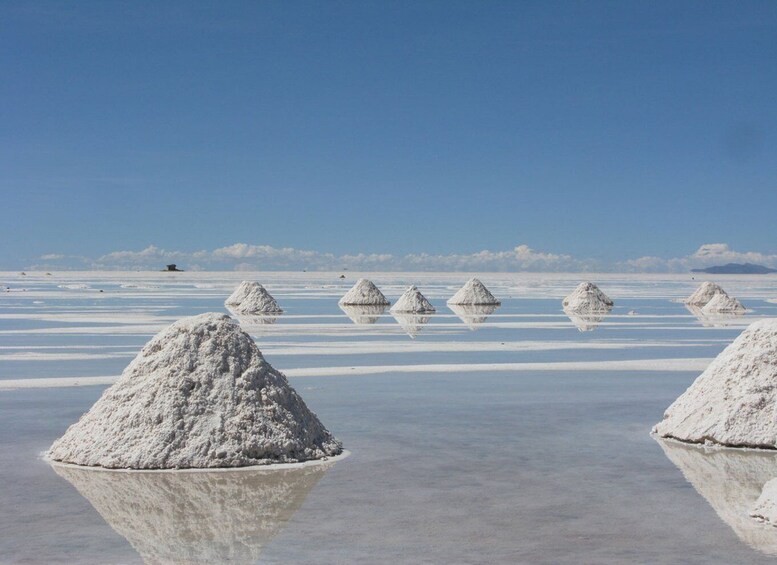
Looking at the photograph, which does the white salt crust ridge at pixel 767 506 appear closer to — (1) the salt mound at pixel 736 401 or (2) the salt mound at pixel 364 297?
(1) the salt mound at pixel 736 401

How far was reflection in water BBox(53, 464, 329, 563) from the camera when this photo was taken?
19.8 feet

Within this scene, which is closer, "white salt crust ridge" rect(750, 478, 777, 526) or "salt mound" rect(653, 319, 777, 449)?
"white salt crust ridge" rect(750, 478, 777, 526)

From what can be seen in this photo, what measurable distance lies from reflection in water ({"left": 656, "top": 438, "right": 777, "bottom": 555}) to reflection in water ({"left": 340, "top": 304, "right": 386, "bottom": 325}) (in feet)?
60.7

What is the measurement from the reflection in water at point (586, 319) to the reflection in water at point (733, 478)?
15.6 meters

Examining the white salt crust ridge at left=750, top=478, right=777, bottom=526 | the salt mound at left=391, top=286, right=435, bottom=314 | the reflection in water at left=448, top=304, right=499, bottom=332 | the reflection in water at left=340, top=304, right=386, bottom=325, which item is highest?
the salt mound at left=391, top=286, right=435, bottom=314

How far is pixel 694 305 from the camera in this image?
4056 centimetres

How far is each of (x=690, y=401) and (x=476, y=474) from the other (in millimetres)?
2934

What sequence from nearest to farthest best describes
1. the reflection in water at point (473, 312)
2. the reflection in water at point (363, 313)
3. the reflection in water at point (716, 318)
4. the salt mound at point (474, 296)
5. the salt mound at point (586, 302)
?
the reflection in water at point (716, 318) < the reflection in water at point (473, 312) < the reflection in water at point (363, 313) < the salt mound at point (586, 302) < the salt mound at point (474, 296)

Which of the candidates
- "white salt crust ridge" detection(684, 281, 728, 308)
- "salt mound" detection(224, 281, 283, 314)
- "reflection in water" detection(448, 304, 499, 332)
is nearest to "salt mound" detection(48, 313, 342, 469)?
"reflection in water" detection(448, 304, 499, 332)

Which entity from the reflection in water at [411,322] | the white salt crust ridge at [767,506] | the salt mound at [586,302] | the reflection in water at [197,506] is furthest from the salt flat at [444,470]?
the salt mound at [586,302]

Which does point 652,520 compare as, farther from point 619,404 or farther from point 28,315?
point 28,315

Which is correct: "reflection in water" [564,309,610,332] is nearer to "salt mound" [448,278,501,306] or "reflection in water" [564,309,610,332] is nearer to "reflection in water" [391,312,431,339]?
"reflection in water" [391,312,431,339]

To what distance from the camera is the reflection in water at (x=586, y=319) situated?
25.8 metres

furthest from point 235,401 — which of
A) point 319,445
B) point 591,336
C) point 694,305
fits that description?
point 694,305
